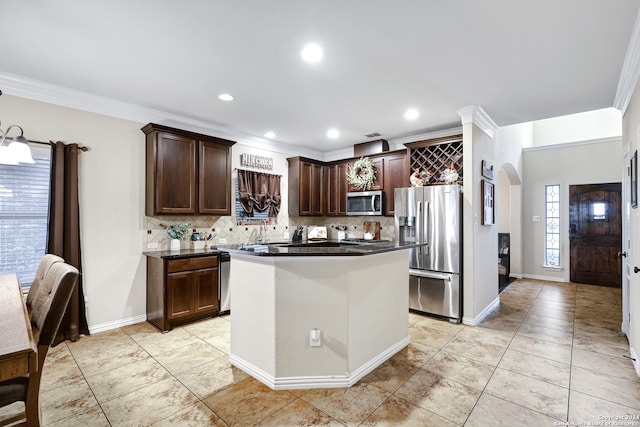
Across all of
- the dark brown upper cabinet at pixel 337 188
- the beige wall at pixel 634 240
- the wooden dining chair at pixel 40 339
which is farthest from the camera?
the dark brown upper cabinet at pixel 337 188

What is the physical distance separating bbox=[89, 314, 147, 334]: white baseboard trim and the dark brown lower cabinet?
0.10 m

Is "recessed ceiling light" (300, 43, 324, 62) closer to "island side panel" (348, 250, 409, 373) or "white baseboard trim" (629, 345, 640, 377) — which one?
"island side panel" (348, 250, 409, 373)

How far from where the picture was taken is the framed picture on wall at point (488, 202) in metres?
4.03

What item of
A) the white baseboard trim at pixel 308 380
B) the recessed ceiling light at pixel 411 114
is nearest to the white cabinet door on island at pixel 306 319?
the white baseboard trim at pixel 308 380

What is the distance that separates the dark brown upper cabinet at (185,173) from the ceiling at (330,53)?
0.37 metres

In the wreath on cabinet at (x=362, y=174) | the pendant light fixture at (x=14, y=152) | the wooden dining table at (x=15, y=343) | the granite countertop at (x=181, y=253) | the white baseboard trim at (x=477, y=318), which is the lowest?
the white baseboard trim at (x=477, y=318)

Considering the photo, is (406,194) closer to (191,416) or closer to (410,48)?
(410,48)

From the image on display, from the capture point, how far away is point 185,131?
3.91 meters

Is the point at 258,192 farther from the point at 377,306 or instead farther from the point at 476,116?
the point at 476,116

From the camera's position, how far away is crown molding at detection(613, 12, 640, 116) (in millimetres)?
2209

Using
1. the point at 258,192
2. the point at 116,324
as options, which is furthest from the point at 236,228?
the point at 116,324

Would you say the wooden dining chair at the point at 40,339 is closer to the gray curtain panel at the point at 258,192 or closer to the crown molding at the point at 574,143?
the gray curtain panel at the point at 258,192

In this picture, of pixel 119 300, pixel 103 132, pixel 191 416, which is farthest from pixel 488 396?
pixel 103 132

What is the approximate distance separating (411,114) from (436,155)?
0.79m
